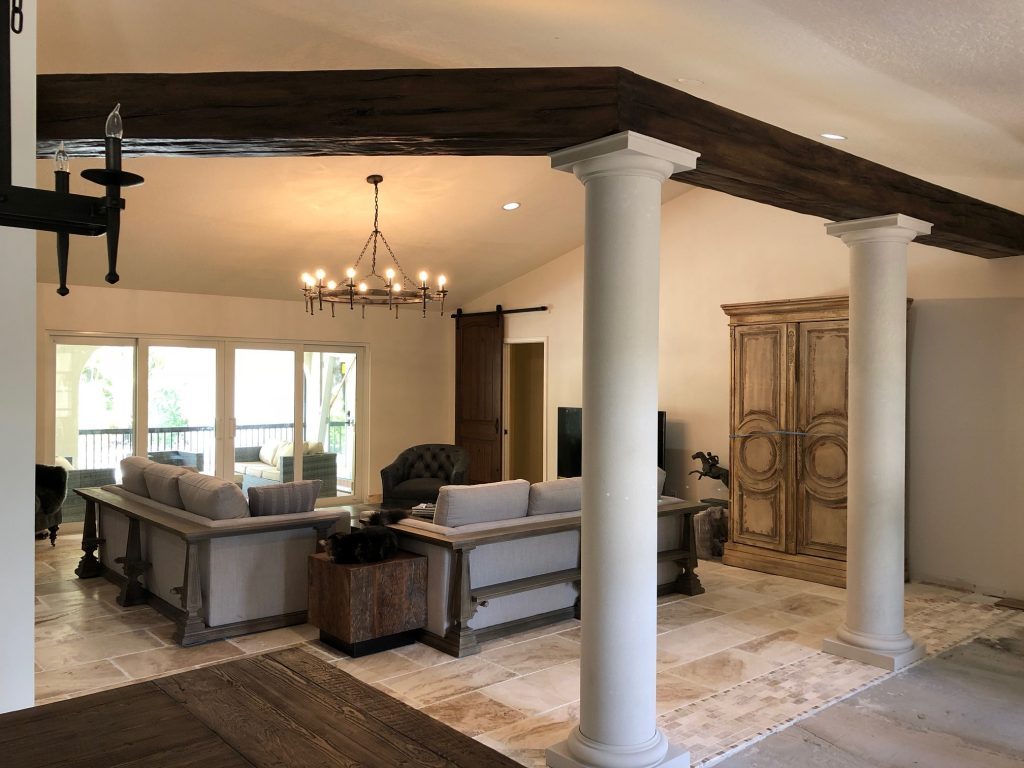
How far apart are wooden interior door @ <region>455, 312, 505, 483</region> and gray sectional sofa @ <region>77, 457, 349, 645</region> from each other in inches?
175

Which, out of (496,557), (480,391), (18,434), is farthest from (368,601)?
(480,391)

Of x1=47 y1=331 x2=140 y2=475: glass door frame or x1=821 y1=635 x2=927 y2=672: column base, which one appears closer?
x1=821 y1=635 x2=927 y2=672: column base

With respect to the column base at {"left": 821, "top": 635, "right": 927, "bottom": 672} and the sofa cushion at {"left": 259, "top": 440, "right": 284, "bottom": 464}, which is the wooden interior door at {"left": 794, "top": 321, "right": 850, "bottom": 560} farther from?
the sofa cushion at {"left": 259, "top": 440, "right": 284, "bottom": 464}

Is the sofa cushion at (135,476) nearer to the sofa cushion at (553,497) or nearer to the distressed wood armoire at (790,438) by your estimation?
the sofa cushion at (553,497)

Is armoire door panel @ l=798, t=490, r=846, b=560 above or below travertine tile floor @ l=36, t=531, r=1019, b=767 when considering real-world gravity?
above

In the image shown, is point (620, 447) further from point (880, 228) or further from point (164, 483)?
point (164, 483)

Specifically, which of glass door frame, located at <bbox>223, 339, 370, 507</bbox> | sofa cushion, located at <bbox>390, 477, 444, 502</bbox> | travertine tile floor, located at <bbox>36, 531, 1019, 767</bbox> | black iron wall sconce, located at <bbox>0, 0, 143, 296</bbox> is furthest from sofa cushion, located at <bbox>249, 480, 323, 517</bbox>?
glass door frame, located at <bbox>223, 339, 370, 507</bbox>

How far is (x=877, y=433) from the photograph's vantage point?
175 inches

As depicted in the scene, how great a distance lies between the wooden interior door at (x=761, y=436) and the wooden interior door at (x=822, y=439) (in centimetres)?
11

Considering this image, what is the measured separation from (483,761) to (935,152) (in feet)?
16.0

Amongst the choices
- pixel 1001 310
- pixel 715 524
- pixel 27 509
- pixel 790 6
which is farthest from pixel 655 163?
pixel 715 524

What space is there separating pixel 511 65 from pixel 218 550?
3205 mm

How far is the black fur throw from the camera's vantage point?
171 inches

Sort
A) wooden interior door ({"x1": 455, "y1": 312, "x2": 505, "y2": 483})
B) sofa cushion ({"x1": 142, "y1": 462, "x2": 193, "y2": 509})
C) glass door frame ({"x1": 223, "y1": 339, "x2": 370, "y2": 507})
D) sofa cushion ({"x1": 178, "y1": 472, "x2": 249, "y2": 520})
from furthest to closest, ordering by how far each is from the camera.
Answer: wooden interior door ({"x1": 455, "y1": 312, "x2": 505, "y2": 483})
glass door frame ({"x1": 223, "y1": 339, "x2": 370, "y2": 507})
sofa cushion ({"x1": 142, "y1": 462, "x2": 193, "y2": 509})
sofa cushion ({"x1": 178, "y1": 472, "x2": 249, "y2": 520})
